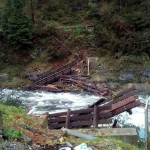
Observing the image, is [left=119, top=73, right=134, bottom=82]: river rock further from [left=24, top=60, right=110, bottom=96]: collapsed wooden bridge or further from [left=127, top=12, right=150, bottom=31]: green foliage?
[left=127, top=12, right=150, bottom=31]: green foliage

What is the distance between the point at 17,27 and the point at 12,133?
73.2 feet

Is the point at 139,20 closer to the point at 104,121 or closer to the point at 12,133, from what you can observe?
the point at 104,121

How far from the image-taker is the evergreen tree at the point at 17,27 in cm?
2962

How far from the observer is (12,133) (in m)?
7.96

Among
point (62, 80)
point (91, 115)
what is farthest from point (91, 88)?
point (91, 115)

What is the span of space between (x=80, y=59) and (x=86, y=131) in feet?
62.3

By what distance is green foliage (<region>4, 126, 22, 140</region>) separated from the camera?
310 inches

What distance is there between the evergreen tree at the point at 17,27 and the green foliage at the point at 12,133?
2198 cm

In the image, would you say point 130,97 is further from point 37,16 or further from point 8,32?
point 37,16

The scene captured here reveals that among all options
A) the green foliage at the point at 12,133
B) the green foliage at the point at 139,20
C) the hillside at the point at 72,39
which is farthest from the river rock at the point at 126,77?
the green foliage at the point at 12,133

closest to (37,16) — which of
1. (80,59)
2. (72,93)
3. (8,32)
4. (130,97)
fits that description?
(8,32)

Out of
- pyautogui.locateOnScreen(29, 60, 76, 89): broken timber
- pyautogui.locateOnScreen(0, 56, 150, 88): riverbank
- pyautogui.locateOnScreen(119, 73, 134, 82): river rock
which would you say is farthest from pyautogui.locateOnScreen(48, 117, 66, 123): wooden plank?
pyautogui.locateOnScreen(119, 73, 134, 82): river rock

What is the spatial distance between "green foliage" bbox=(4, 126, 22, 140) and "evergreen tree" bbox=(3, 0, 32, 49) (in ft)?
72.1

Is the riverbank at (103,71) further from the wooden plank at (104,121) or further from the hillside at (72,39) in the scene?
the wooden plank at (104,121)
